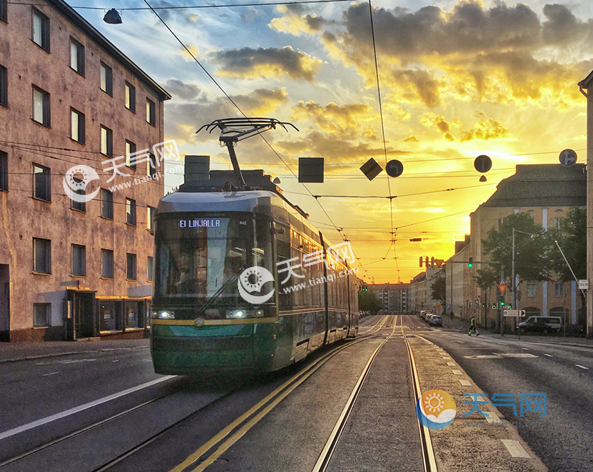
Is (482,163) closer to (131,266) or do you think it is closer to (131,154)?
(131,266)

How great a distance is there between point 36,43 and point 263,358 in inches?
947

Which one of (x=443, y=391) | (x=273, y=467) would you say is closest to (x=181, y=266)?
(x=443, y=391)

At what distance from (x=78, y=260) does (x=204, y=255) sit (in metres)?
24.9

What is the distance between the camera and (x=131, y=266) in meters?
40.4

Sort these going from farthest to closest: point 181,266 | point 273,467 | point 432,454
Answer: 1. point 181,266
2. point 432,454
3. point 273,467

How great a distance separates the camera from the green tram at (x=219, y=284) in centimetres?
1082

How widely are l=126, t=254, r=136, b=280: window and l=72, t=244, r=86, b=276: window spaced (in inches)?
216

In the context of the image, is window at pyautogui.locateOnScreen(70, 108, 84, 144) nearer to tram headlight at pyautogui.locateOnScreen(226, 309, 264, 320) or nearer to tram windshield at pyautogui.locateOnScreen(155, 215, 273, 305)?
tram windshield at pyautogui.locateOnScreen(155, 215, 273, 305)

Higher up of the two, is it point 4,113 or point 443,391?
point 4,113

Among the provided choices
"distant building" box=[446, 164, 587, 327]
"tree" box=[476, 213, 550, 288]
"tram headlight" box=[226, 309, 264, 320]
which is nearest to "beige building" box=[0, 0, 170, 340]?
"tram headlight" box=[226, 309, 264, 320]

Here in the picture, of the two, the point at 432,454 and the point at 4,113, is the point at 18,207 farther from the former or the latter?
the point at 432,454

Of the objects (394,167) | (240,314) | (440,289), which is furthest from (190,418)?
(440,289)

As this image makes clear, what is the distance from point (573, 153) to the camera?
30.0 m

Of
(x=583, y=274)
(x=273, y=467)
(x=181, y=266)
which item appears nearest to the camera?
(x=273, y=467)
